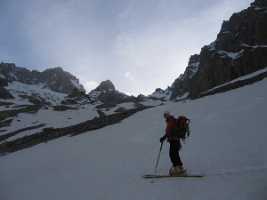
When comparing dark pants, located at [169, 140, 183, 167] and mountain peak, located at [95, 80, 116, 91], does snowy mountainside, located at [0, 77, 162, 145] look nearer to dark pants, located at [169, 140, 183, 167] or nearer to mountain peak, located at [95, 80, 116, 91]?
dark pants, located at [169, 140, 183, 167]

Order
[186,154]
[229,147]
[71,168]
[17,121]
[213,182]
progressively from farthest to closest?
1. [17,121]
2. [71,168]
3. [186,154]
4. [229,147]
5. [213,182]

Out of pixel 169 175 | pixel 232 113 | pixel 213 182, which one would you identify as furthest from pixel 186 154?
pixel 232 113

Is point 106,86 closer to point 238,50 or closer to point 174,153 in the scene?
point 238,50

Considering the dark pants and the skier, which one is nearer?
the skier

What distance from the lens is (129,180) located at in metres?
9.79

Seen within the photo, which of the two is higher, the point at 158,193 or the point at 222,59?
the point at 222,59

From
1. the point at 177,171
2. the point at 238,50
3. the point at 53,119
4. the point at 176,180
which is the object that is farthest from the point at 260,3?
the point at 176,180

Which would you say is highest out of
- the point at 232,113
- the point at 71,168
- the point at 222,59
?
the point at 222,59

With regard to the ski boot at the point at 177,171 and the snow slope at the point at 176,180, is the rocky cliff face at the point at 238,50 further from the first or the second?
the ski boot at the point at 177,171

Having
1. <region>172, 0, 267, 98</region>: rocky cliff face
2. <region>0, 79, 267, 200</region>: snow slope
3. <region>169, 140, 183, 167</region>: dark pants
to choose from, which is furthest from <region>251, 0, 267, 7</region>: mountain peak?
<region>169, 140, 183, 167</region>: dark pants

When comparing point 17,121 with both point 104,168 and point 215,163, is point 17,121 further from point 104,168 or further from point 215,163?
point 215,163

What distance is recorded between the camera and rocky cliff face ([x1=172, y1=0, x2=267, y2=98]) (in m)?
70.0

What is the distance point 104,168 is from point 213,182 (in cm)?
589

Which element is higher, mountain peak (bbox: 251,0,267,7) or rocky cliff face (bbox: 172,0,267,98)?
mountain peak (bbox: 251,0,267,7)
